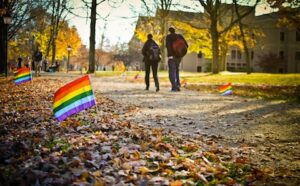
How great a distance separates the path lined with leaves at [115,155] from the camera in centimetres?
333

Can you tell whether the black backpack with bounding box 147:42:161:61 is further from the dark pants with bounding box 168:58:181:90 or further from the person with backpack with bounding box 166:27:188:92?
the dark pants with bounding box 168:58:181:90

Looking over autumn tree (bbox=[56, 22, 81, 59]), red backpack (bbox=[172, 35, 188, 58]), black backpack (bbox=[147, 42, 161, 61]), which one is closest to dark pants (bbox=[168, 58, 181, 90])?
red backpack (bbox=[172, 35, 188, 58])

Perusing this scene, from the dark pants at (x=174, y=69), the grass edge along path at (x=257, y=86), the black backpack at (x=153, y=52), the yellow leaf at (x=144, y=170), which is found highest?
the black backpack at (x=153, y=52)

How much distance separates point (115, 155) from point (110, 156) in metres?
0.09

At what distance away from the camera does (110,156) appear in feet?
13.0

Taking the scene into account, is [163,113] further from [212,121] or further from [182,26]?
[182,26]

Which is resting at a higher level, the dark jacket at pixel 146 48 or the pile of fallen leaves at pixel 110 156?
the dark jacket at pixel 146 48

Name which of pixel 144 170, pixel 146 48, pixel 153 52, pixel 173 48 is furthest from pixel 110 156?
pixel 173 48

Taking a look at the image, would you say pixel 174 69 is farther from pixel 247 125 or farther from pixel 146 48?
pixel 247 125

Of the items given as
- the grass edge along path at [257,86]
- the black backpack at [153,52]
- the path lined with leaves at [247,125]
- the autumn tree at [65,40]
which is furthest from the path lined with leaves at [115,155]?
the autumn tree at [65,40]

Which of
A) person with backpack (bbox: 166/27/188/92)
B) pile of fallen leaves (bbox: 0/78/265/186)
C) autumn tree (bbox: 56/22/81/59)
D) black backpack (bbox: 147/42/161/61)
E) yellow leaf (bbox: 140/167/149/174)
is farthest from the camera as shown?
autumn tree (bbox: 56/22/81/59)

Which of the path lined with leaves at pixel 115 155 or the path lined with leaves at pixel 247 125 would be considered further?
the path lined with leaves at pixel 247 125

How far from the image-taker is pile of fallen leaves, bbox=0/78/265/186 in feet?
10.9

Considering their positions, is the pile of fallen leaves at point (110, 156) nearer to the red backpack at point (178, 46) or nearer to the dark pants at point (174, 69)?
the dark pants at point (174, 69)
